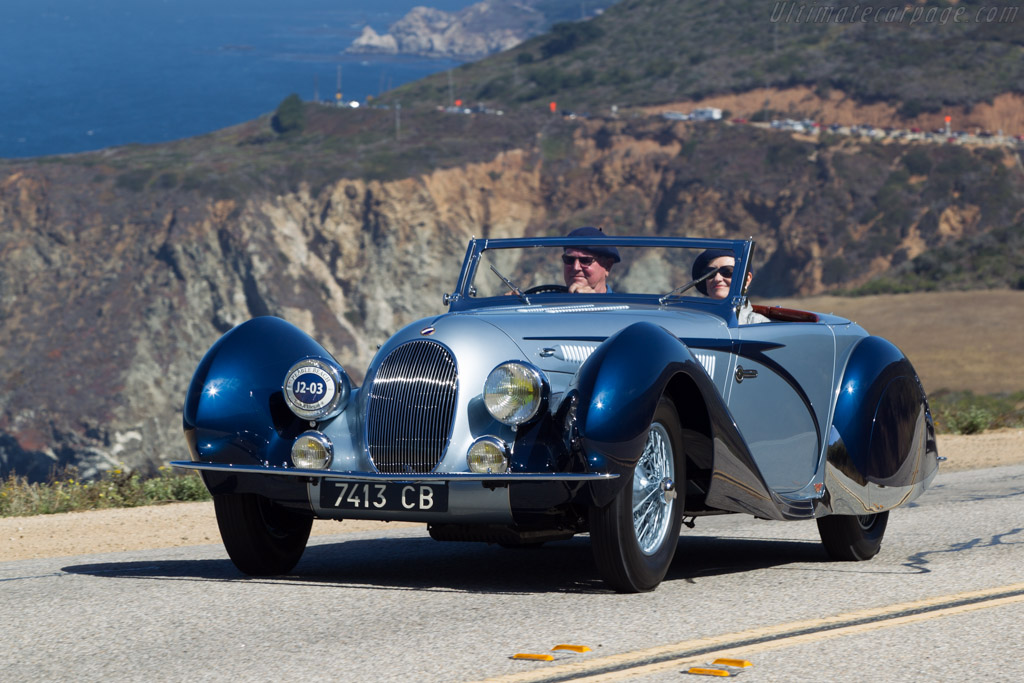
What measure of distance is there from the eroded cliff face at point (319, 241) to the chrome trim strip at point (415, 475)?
58821 millimetres

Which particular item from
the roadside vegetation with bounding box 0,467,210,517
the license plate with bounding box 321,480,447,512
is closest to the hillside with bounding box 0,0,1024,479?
the roadside vegetation with bounding box 0,467,210,517

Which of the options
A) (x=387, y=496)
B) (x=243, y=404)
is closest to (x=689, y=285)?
(x=387, y=496)

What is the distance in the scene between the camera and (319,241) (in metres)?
77.9

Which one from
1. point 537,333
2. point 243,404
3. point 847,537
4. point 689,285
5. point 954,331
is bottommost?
point 954,331

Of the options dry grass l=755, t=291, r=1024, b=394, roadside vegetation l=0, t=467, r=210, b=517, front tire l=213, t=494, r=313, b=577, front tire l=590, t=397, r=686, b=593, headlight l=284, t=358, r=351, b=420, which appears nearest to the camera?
front tire l=590, t=397, r=686, b=593

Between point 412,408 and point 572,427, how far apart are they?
2.55ft

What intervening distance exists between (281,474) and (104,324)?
6695cm

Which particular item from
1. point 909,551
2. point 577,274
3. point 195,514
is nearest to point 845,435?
point 909,551

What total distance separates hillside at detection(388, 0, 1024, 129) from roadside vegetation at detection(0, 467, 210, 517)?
83865mm

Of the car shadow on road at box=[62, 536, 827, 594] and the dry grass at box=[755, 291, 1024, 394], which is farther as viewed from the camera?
the dry grass at box=[755, 291, 1024, 394]

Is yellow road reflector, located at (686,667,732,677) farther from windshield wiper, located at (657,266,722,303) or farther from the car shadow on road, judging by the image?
windshield wiper, located at (657,266,722,303)

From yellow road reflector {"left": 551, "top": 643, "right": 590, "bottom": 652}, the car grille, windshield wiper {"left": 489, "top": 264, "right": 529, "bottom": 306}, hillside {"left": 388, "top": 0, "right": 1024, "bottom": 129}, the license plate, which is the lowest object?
yellow road reflector {"left": 551, "top": 643, "right": 590, "bottom": 652}

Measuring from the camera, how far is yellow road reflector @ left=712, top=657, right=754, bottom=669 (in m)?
4.60

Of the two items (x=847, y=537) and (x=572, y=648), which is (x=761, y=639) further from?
(x=847, y=537)
